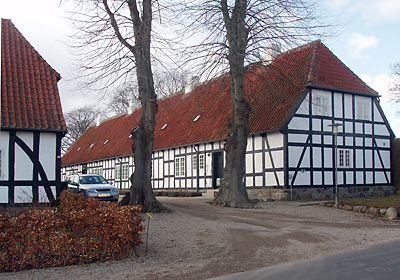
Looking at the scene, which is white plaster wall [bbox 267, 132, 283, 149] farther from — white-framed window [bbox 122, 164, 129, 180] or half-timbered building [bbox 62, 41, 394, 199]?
white-framed window [bbox 122, 164, 129, 180]

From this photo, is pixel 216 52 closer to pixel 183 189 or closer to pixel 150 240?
pixel 150 240

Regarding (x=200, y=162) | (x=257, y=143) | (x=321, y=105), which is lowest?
(x=200, y=162)

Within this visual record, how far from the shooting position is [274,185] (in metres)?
21.8

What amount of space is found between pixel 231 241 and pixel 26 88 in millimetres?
10437

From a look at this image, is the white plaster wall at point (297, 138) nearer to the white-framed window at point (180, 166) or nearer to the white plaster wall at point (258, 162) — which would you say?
the white plaster wall at point (258, 162)

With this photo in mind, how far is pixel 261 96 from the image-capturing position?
24.4 meters

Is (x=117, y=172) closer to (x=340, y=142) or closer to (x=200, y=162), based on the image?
(x=200, y=162)

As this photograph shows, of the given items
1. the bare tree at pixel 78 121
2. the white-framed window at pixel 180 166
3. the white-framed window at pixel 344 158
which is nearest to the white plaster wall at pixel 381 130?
the white-framed window at pixel 344 158

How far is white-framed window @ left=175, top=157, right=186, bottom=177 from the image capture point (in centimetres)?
2906

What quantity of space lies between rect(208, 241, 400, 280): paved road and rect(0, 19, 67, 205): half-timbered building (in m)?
9.52

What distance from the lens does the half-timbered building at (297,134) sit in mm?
21516

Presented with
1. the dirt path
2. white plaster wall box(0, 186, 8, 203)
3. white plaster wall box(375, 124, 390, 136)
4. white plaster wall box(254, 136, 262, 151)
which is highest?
white plaster wall box(375, 124, 390, 136)

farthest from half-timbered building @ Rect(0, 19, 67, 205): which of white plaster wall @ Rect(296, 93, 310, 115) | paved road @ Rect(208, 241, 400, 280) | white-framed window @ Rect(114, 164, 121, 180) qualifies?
white-framed window @ Rect(114, 164, 121, 180)


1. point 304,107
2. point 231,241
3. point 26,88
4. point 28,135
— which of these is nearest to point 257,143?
point 304,107
